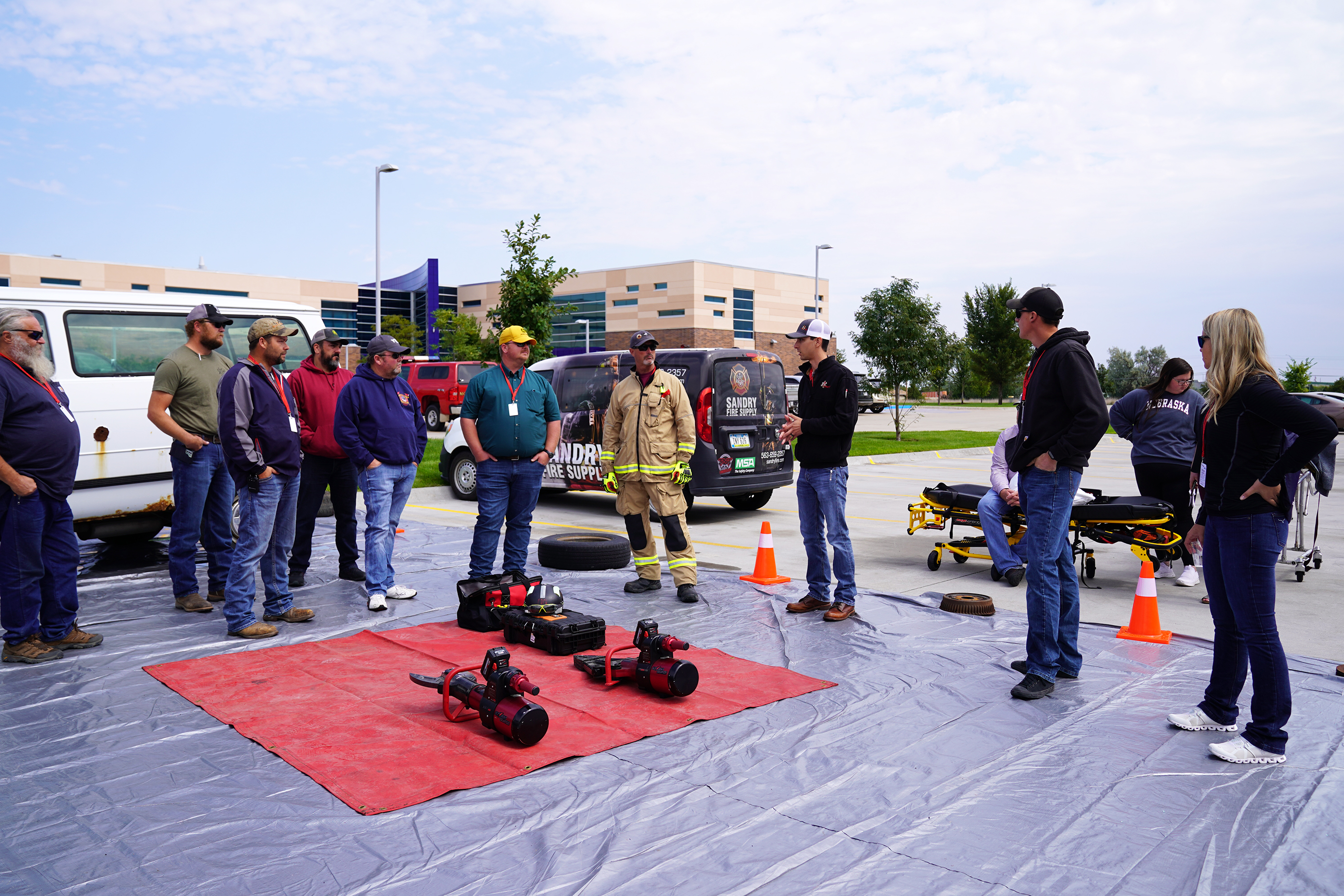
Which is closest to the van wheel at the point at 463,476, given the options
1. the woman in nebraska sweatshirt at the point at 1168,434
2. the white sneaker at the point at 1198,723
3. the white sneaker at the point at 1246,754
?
the woman in nebraska sweatshirt at the point at 1168,434

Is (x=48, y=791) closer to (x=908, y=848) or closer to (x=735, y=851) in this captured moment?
(x=735, y=851)

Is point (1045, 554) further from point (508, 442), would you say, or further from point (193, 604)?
point (193, 604)

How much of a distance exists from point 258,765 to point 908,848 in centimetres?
266

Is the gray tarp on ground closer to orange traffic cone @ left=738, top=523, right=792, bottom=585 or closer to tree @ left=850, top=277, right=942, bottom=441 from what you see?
orange traffic cone @ left=738, top=523, right=792, bottom=585

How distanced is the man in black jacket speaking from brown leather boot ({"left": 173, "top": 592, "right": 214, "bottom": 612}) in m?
4.29

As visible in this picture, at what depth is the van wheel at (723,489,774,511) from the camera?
12703 millimetres

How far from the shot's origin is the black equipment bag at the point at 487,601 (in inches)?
238

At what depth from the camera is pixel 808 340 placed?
6.62m

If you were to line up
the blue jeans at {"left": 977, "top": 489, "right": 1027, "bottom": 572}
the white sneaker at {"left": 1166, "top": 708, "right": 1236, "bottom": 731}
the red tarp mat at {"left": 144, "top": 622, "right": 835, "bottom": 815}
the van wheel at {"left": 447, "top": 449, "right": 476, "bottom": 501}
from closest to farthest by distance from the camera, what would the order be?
the red tarp mat at {"left": 144, "top": 622, "right": 835, "bottom": 815}, the white sneaker at {"left": 1166, "top": 708, "right": 1236, "bottom": 731}, the blue jeans at {"left": 977, "top": 489, "right": 1027, "bottom": 572}, the van wheel at {"left": 447, "top": 449, "right": 476, "bottom": 501}

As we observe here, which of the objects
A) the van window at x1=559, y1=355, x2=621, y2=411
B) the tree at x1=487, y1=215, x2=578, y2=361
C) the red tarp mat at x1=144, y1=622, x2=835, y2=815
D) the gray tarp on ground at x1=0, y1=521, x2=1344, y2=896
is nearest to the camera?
the gray tarp on ground at x1=0, y1=521, x2=1344, y2=896

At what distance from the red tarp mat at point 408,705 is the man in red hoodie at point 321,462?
2.02 metres

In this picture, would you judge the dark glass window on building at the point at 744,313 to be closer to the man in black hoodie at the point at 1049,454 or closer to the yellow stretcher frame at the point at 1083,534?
the yellow stretcher frame at the point at 1083,534

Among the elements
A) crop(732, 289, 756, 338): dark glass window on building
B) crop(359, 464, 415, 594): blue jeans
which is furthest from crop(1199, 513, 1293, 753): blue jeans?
crop(732, 289, 756, 338): dark glass window on building

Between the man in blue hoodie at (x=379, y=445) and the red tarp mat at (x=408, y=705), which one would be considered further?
the man in blue hoodie at (x=379, y=445)
